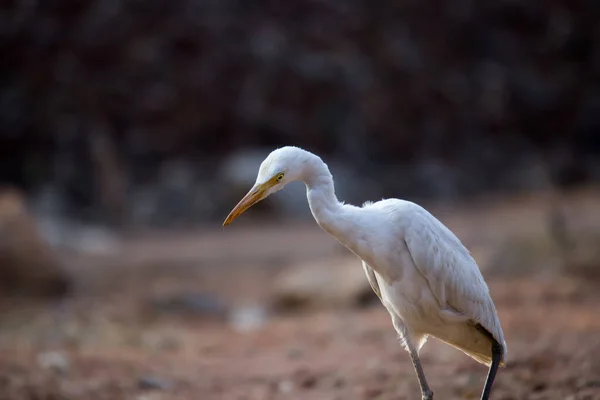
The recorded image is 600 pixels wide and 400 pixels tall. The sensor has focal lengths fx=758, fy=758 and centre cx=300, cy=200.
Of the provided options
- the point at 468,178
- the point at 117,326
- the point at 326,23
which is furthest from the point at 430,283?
the point at 326,23

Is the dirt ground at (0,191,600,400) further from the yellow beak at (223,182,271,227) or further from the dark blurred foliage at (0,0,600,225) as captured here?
the dark blurred foliage at (0,0,600,225)

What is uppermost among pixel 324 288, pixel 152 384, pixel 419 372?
pixel 324 288

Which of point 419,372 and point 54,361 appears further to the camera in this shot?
point 54,361

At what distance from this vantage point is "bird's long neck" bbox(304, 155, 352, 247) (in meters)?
3.71

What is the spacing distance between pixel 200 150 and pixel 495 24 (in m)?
11.7

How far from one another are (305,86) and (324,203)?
21.5 metres

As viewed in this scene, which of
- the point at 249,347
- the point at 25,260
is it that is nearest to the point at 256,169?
the point at 25,260

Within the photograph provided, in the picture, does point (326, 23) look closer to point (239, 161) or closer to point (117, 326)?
point (239, 161)

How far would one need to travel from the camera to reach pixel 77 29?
Answer: 24.9 metres

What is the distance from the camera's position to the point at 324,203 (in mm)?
3725

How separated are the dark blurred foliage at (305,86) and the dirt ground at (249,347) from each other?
10.9 m

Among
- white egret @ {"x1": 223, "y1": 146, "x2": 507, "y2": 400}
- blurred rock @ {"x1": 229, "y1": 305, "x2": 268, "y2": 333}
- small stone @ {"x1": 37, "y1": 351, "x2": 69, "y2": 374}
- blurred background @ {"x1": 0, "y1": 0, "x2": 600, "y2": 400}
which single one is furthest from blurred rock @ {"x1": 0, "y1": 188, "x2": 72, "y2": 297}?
white egret @ {"x1": 223, "y1": 146, "x2": 507, "y2": 400}

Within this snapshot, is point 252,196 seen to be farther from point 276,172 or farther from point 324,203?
point 324,203

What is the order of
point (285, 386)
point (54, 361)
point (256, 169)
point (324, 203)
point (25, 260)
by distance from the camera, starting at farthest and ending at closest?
1. point (256, 169)
2. point (25, 260)
3. point (54, 361)
4. point (285, 386)
5. point (324, 203)
